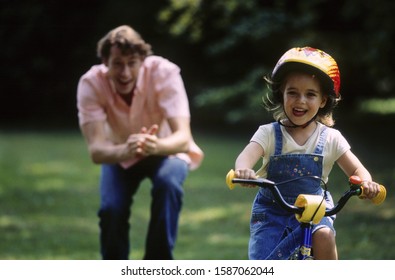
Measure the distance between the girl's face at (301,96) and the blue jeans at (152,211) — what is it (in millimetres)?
1537

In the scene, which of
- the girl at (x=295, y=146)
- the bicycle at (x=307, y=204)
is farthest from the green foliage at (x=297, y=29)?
the bicycle at (x=307, y=204)

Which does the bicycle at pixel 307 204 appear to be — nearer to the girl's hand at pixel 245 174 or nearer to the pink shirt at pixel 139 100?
the girl's hand at pixel 245 174

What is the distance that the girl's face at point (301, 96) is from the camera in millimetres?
3639

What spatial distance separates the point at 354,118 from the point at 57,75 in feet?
23.3

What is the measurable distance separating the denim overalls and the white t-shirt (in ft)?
0.07

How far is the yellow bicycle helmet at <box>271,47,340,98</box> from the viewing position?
11.8 feet

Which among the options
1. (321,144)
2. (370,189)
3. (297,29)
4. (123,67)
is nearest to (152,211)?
(123,67)

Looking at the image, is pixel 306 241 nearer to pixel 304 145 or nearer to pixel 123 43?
pixel 304 145

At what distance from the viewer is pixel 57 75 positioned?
19.3 m

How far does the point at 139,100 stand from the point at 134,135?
1.50 feet

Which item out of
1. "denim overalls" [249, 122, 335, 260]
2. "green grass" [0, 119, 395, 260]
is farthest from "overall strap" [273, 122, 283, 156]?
"green grass" [0, 119, 395, 260]

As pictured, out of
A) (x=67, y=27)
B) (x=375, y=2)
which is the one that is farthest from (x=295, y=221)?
(x=67, y=27)

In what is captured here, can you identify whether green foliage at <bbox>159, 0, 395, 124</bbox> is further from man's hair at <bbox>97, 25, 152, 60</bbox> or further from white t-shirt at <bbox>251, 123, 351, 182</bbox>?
white t-shirt at <bbox>251, 123, 351, 182</bbox>

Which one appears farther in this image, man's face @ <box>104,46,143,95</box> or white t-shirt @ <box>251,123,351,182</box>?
man's face @ <box>104,46,143,95</box>
